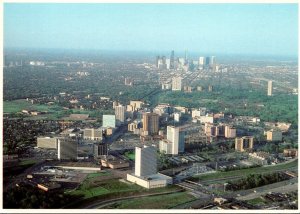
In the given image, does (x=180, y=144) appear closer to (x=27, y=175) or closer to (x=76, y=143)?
(x=76, y=143)

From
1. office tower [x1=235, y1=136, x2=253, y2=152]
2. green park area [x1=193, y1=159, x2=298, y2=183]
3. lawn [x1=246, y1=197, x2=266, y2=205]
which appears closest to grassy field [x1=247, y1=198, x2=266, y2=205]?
lawn [x1=246, y1=197, x2=266, y2=205]

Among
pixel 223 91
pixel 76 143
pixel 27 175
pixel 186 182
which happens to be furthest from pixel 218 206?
pixel 223 91

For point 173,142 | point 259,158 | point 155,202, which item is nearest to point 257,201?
point 155,202

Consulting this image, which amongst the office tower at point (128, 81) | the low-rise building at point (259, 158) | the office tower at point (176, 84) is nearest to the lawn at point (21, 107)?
the office tower at point (128, 81)

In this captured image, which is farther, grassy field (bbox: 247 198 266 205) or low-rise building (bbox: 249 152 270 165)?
low-rise building (bbox: 249 152 270 165)

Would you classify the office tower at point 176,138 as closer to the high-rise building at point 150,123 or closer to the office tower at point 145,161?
the high-rise building at point 150,123

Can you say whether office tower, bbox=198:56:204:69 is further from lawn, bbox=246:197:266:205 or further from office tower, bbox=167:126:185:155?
lawn, bbox=246:197:266:205
